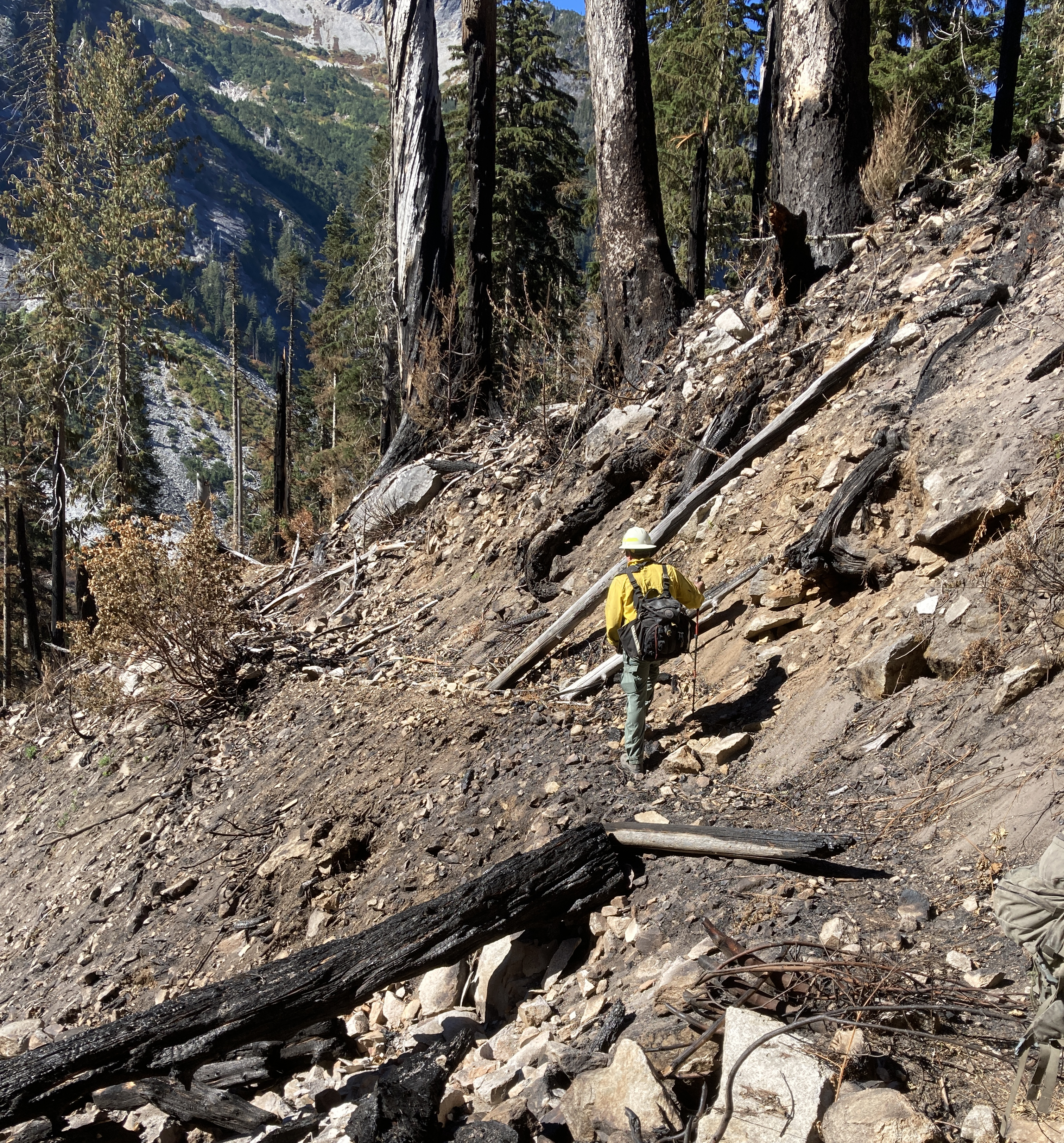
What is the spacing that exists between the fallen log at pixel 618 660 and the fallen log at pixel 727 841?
1.78m

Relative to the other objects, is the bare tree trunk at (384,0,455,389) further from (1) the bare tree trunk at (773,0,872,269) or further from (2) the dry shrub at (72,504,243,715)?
(1) the bare tree trunk at (773,0,872,269)

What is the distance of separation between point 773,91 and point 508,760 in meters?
7.83

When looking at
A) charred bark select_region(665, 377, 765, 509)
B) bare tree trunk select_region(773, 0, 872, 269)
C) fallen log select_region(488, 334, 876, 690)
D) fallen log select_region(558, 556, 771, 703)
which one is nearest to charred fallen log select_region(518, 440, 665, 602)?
charred bark select_region(665, 377, 765, 509)

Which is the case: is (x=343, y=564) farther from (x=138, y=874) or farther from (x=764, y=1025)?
(x=764, y=1025)

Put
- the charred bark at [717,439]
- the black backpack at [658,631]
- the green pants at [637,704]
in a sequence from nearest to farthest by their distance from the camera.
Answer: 1. the black backpack at [658,631]
2. the green pants at [637,704]
3. the charred bark at [717,439]

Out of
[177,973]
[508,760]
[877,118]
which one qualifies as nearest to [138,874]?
[177,973]

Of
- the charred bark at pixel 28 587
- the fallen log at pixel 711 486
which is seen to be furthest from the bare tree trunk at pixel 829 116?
the charred bark at pixel 28 587

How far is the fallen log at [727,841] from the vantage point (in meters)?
3.93

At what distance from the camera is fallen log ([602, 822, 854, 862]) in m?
3.93

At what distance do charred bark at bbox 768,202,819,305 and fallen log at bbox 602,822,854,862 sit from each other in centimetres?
577

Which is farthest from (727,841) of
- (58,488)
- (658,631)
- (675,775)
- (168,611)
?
(58,488)

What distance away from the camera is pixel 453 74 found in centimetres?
2133

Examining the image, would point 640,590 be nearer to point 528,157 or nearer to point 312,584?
point 312,584

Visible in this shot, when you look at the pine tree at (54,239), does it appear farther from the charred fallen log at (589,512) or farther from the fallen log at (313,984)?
the fallen log at (313,984)
